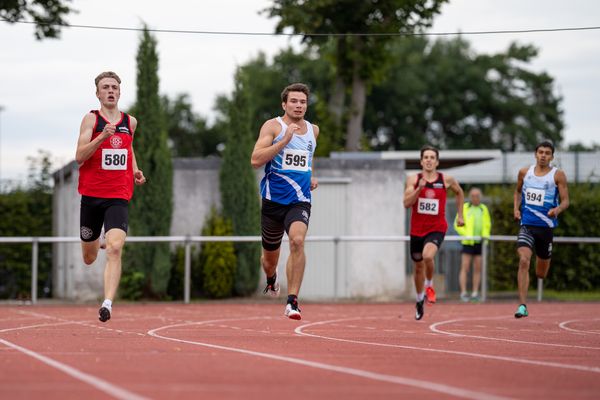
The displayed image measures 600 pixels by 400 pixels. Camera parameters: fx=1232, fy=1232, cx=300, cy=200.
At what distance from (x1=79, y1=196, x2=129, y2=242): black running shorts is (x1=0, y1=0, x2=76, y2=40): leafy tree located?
1970 centimetres

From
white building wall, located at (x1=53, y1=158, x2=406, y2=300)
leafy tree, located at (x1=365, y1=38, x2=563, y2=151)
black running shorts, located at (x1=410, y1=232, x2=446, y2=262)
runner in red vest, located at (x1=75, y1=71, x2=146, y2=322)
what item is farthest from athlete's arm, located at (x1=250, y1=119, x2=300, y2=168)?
leafy tree, located at (x1=365, y1=38, x2=563, y2=151)

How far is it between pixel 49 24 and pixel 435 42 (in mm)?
51069

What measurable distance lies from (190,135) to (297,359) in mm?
67866

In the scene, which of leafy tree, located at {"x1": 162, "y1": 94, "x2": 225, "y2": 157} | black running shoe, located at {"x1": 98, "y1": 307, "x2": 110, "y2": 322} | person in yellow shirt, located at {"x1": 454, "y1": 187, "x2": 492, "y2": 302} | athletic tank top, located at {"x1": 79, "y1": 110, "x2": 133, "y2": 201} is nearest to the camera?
black running shoe, located at {"x1": 98, "y1": 307, "x2": 110, "y2": 322}

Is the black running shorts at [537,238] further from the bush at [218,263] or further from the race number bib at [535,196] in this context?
the bush at [218,263]

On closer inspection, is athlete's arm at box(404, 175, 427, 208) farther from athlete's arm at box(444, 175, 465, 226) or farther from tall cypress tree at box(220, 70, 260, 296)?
tall cypress tree at box(220, 70, 260, 296)

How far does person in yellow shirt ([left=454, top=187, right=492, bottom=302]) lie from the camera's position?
907 inches

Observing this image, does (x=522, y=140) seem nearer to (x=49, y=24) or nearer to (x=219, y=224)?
(x=49, y=24)

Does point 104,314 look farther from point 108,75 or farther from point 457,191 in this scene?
point 457,191

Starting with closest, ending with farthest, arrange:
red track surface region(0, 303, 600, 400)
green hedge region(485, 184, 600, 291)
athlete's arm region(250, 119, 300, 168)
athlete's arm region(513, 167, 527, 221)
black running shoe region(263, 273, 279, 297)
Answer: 1. red track surface region(0, 303, 600, 400)
2. athlete's arm region(250, 119, 300, 168)
3. black running shoe region(263, 273, 279, 297)
4. athlete's arm region(513, 167, 527, 221)
5. green hedge region(485, 184, 600, 291)

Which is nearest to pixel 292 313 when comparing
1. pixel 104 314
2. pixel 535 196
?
pixel 104 314

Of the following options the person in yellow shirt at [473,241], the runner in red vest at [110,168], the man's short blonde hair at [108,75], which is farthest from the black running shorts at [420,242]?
the person in yellow shirt at [473,241]

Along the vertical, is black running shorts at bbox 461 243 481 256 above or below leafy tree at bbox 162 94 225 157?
below

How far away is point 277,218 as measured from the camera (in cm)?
1237
